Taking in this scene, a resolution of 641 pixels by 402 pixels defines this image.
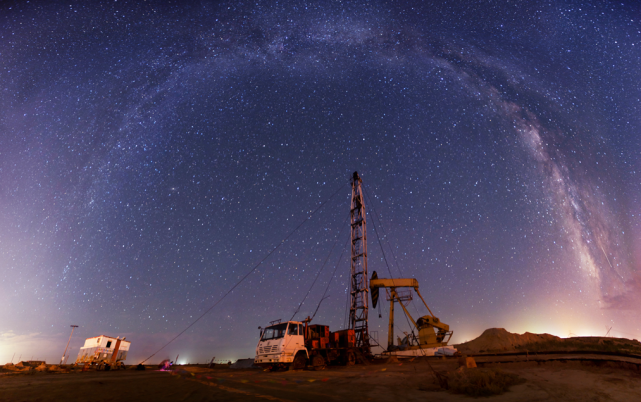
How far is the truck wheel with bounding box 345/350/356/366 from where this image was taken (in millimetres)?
23480

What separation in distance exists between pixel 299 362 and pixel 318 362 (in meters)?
2.06

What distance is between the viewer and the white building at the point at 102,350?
31453 mm

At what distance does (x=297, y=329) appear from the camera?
19.9 meters

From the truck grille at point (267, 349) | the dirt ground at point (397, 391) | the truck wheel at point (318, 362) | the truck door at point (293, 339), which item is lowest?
the dirt ground at point (397, 391)

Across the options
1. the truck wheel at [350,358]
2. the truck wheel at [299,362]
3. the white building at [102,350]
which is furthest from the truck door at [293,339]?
the white building at [102,350]

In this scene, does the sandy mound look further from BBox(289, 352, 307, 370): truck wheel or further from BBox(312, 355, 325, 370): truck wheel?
BBox(289, 352, 307, 370): truck wheel

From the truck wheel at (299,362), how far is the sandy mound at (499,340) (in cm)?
2934

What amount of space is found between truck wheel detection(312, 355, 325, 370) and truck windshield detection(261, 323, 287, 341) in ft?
11.3

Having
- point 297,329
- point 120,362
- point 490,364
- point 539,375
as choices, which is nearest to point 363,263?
point 297,329

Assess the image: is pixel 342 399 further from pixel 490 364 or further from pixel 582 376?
pixel 490 364

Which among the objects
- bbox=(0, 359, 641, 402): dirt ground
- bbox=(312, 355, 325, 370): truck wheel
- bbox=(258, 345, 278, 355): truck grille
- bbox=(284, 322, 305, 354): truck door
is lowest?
bbox=(0, 359, 641, 402): dirt ground

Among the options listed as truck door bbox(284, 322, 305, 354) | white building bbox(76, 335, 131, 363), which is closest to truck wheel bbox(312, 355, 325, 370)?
truck door bbox(284, 322, 305, 354)

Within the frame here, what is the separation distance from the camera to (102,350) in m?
32.4

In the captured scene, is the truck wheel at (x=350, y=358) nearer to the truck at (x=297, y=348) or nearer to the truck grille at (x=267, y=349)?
the truck at (x=297, y=348)
